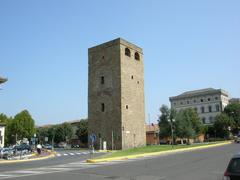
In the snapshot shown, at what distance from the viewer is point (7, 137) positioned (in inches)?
3238

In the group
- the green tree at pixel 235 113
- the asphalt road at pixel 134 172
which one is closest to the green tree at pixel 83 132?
the green tree at pixel 235 113

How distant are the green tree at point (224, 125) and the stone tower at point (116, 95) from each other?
39.4 metres

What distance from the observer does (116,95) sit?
50.4 metres

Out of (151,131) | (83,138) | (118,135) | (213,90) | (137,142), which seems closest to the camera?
(118,135)

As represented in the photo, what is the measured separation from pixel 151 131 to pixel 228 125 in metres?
22.5

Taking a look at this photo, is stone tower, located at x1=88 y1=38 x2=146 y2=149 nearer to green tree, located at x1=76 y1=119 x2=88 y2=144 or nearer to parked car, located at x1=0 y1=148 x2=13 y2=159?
parked car, located at x1=0 y1=148 x2=13 y2=159

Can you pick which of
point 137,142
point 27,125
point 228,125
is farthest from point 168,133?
point 27,125

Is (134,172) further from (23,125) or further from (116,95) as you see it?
(23,125)

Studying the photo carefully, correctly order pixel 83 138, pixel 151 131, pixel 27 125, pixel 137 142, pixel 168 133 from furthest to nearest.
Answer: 1. pixel 151 131
2. pixel 83 138
3. pixel 27 125
4. pixel 168 133
5. pixel 137 142

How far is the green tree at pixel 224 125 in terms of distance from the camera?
3342 inches

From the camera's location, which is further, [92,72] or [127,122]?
[92,72]

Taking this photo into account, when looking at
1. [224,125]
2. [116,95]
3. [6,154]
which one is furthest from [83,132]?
[6,154]

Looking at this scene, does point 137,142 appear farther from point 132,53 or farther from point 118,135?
point 132,53

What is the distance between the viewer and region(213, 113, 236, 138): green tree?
278ft
